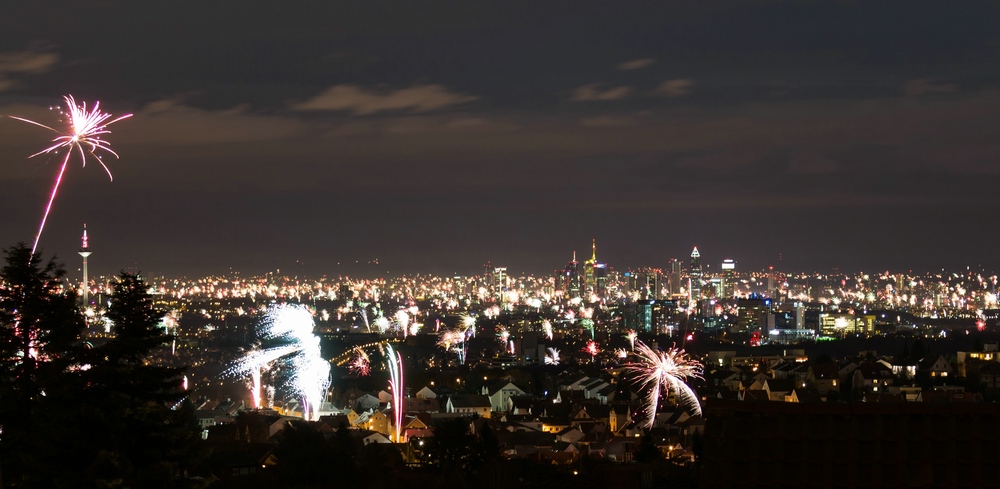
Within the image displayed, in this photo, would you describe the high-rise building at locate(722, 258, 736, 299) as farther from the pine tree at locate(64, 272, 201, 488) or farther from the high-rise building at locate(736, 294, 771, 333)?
the pine tree at locate(64, 272, 201, 488)

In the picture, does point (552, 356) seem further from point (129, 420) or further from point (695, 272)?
point (695, 272)

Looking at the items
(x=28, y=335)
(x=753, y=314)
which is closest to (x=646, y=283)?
(x=753, y=314)

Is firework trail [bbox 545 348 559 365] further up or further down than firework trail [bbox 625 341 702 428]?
further up

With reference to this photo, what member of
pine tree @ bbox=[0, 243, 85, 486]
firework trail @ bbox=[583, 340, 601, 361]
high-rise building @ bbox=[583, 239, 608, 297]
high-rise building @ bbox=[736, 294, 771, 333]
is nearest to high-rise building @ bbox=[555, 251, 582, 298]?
high-rise building @ bbox=[583, 239, 608, 297]

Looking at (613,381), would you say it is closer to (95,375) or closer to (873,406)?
(95,375)

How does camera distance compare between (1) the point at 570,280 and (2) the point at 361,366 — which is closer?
(2) the point at 361,366
